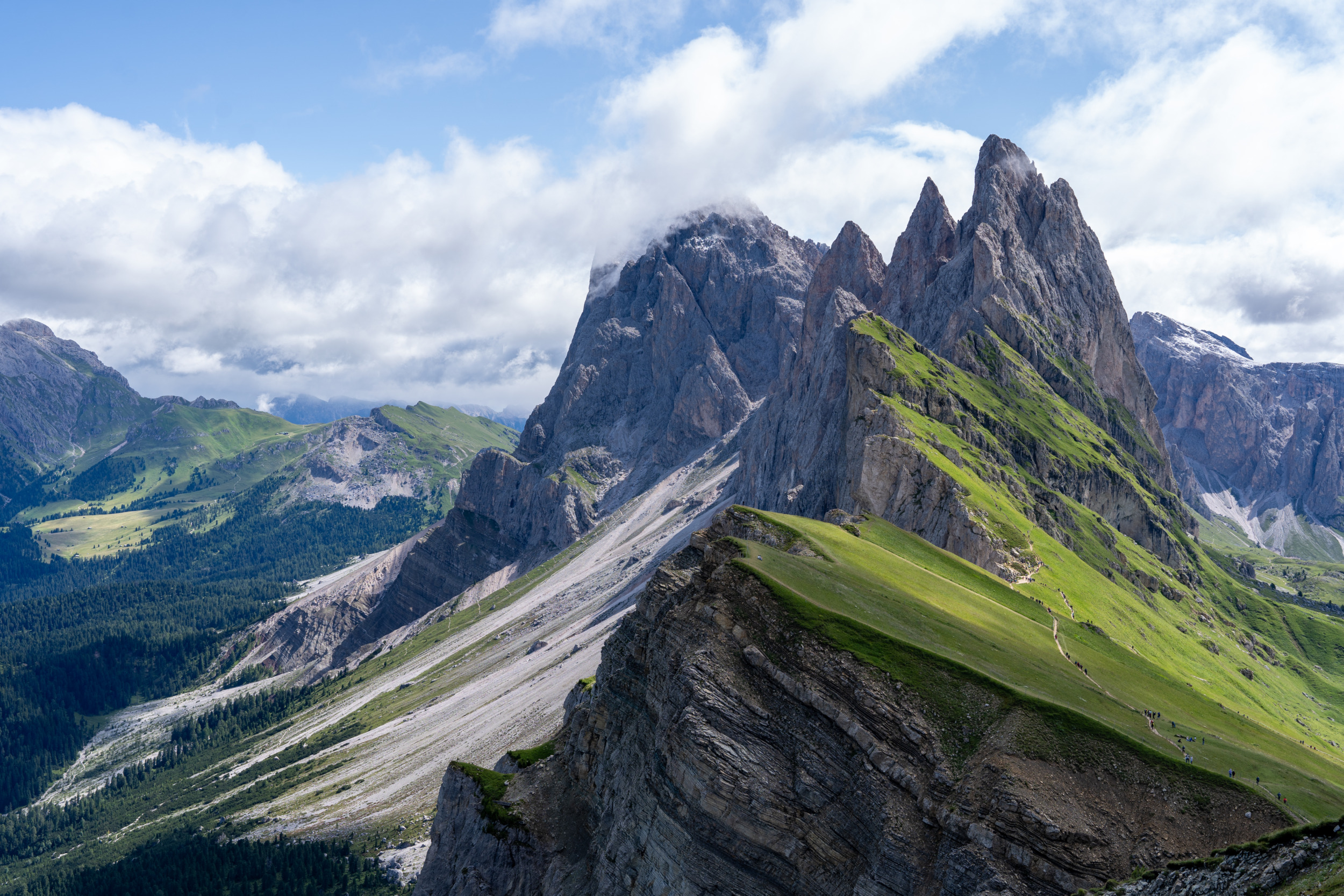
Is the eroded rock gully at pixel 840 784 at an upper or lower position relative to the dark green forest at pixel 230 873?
upper

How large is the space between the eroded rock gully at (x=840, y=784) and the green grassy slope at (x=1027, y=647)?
13.1ft

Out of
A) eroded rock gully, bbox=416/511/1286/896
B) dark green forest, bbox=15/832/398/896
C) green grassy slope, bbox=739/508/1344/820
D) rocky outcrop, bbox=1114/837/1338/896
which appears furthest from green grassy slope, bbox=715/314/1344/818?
dark green forest, bbox=15/832/398/896

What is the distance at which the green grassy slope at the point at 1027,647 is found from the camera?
59531mm

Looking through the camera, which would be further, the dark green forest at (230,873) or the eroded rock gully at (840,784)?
the dark green forest at (230,873)

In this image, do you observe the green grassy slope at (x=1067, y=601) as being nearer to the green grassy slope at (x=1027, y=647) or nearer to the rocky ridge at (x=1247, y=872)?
the green grassy slope at (x=1027, y=647)

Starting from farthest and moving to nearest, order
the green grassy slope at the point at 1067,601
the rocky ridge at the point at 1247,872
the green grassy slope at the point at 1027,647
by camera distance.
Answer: the green grassy slope at the point at 1067,601
the green grassy slope at the point at 1027,647
the rocky ridge at the point at 1247,872

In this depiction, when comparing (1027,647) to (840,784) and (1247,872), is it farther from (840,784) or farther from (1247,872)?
(1247,872)

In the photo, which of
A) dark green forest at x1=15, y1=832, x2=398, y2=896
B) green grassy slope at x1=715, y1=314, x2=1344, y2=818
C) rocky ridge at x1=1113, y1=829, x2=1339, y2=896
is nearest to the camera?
rocky ridge at x1=1113, y1=829, x2=1339, y2=896

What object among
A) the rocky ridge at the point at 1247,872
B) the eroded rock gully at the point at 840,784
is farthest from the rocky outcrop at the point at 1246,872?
the eroded rock gully at the point at 840,784

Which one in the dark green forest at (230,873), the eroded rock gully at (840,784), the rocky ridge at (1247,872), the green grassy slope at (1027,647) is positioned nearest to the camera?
the rocky ridge at (1247,872)

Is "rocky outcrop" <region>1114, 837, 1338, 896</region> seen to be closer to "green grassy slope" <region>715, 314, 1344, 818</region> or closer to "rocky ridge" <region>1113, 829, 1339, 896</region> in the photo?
"rocky ridge" <region>1113, 829, 1339, 896</region>

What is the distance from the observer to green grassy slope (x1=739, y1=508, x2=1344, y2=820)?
59531 mm

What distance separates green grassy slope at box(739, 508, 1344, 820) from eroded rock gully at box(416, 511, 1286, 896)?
3994mm

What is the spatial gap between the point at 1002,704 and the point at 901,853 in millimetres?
12341
